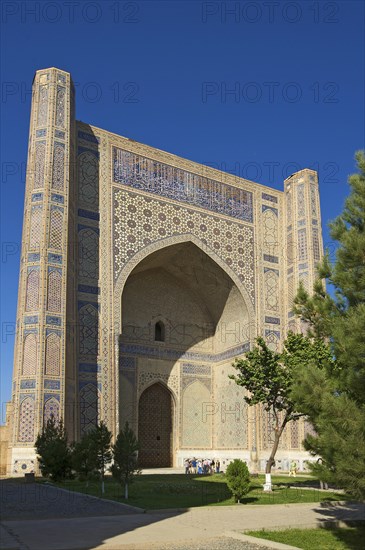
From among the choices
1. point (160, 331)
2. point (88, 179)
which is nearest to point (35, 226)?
point (88, 179)

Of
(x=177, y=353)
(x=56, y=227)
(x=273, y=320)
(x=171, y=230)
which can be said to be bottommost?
(x=177, y=353)

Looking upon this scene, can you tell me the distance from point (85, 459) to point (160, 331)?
9940 mm

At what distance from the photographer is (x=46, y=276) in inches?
606

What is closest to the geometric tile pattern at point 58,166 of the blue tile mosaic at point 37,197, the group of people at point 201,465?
the blue tile mosaic at point 37,197

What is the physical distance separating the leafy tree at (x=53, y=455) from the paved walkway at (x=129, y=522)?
2465 mm

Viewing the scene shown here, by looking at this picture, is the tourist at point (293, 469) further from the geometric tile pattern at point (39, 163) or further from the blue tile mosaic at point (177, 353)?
the geometric tile pattern at point (39, 163)

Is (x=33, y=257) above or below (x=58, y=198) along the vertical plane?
below

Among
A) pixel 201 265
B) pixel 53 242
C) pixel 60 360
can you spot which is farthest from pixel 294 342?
pixel 201 265

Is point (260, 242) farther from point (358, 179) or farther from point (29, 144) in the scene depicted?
point (358, 179)

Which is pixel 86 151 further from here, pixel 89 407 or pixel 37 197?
pixel 89 407

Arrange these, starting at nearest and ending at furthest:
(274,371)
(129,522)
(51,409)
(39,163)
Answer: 1. (129,522)
2. (274,371)
3. (51,409)
4. (39,163)

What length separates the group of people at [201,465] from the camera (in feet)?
61.2

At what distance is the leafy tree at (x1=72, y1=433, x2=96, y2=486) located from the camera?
452 inches

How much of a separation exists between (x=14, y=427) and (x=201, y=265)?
883 cm
